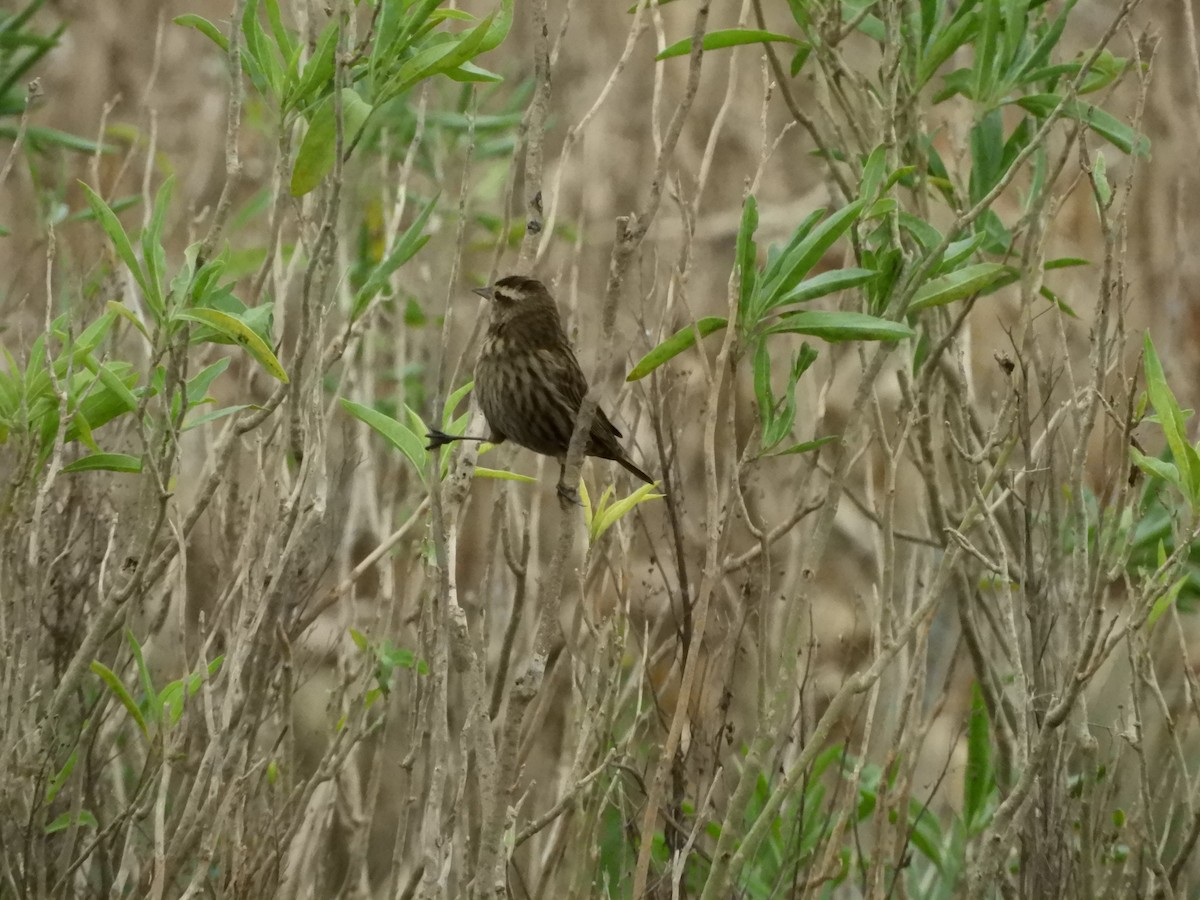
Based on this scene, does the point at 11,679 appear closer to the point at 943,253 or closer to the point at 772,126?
the point at 943,253

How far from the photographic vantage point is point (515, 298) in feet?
10.2

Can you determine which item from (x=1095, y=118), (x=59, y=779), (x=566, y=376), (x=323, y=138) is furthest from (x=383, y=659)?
(x=1095, y=118)

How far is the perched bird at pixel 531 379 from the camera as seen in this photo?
3.09 meters

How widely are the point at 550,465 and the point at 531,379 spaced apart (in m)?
1.13

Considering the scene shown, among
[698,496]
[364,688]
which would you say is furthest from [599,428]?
[698,496]

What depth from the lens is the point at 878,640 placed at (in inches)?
97.3

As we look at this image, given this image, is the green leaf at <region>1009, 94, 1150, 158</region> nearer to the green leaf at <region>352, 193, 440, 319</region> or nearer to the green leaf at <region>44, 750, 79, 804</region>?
the green leaf at <region>352, 193, 440, 319</region>

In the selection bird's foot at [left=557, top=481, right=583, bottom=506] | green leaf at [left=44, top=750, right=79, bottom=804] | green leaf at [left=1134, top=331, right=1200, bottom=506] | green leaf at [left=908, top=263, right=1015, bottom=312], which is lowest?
green leaf at [left=44, top=750, right=79, bottom=804]

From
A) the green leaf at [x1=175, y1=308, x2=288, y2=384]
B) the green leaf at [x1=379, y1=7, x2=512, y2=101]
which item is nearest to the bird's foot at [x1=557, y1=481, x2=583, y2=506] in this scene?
the green leaf at [x1=175, y1=308, x2=288, y2=384]

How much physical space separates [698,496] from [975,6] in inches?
163

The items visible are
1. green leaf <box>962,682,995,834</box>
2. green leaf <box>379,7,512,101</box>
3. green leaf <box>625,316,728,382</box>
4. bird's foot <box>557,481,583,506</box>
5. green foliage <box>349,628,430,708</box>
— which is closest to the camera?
bird's foot <box>557,481,583,506</box>

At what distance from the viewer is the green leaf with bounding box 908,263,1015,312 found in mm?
2430

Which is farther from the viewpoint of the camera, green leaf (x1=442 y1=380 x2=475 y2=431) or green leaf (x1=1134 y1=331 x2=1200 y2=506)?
green leaf (x1=442 y1=380 x2=475 y2=431)

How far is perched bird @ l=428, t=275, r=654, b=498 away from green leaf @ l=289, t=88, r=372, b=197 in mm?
720
